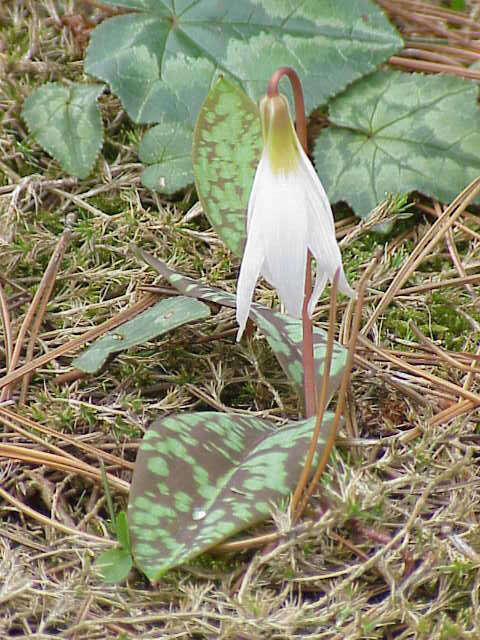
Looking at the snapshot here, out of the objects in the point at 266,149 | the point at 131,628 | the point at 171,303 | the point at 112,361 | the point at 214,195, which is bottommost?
the point at 131,628

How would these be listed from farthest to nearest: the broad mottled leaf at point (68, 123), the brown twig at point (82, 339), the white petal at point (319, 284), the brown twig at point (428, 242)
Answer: the broad mottled leaf at point (68, 123) → the brown twig at point (428, 242) → the brown twig at point (82, 339) → the white petal at point (319, 284)

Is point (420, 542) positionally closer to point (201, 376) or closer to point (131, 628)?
point (131, 628)

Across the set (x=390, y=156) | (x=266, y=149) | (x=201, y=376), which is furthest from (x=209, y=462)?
(x=390, y=156)

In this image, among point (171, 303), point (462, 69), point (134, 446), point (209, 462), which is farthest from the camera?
point (462, 69)

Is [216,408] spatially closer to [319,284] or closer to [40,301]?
[319,284]

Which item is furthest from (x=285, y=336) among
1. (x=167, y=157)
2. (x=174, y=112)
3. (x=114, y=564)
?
(x=174, y=112)

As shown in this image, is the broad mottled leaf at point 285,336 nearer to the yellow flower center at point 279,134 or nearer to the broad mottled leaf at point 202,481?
the broad mottled leaf at point 202,481

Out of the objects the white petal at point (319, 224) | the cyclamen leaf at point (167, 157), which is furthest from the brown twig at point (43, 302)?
the white petal at point (319, 224)
